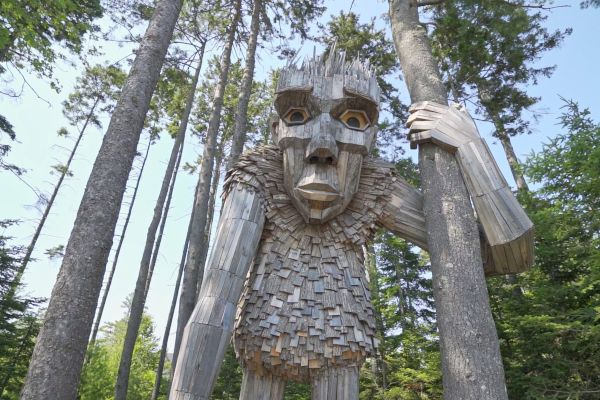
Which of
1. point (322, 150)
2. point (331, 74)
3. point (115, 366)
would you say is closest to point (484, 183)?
point (322, 150)

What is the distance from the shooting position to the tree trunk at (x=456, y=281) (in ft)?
7.17

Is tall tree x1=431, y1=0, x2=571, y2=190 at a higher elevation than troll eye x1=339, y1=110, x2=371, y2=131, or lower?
higher

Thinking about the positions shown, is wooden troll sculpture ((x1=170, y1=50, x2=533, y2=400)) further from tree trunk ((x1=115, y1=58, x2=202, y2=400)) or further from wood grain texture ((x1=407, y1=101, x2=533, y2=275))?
tree trunk ((x1=115, y1=58, x2=202, y2=400))

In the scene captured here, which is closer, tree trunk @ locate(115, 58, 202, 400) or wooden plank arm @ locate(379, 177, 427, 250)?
wooden plank arm @ locate(379, 177, 427, 250)

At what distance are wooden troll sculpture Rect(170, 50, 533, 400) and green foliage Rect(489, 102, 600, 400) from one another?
3238mm

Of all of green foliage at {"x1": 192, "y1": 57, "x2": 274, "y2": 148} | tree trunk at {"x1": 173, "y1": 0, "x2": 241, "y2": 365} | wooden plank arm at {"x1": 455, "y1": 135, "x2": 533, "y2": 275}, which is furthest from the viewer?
green foliage at {"x1": 192, "y1": 57, "x2": 274, "y2": 148}

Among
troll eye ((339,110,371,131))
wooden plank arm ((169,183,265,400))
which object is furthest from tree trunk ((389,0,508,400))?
wooden plank arm ((169,183,265,400))

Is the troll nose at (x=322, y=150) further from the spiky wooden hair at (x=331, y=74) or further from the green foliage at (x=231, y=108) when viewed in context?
the green foliage at (x=231, y=108)

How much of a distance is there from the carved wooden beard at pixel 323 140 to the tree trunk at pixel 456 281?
53cm

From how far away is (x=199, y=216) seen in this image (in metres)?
7.79

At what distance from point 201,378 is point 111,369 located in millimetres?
16804

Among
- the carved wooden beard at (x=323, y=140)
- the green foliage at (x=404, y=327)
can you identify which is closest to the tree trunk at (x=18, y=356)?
the green foliage at (x=404, y=327)

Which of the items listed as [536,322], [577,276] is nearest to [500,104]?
[577,276]

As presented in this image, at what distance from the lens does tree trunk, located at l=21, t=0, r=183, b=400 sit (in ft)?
8.48
